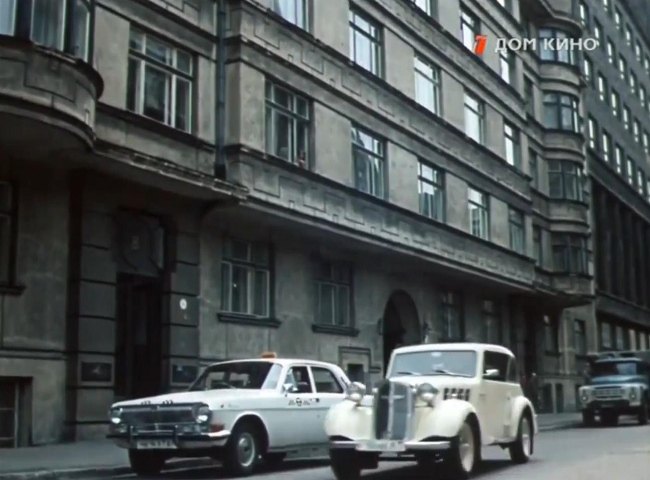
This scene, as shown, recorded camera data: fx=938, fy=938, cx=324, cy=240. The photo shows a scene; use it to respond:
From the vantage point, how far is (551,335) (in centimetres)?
4066

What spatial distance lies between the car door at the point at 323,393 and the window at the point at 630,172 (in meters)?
44.1

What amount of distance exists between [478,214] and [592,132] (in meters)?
18.8

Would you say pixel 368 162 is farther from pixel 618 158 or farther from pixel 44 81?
pixel 618 158

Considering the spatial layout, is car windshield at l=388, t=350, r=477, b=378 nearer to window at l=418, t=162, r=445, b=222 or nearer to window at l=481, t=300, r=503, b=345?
window at l=418, t=162, r=445, b=222

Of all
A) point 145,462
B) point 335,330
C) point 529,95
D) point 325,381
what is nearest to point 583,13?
point 529,95

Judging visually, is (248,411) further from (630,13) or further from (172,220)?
(630,13)

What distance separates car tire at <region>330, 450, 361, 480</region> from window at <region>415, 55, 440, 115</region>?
17726mm

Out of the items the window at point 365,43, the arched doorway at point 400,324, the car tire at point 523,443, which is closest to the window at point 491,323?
the arched doorway at point 400,324

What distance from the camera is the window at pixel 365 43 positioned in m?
25.2

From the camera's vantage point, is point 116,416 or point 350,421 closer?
point 350,421

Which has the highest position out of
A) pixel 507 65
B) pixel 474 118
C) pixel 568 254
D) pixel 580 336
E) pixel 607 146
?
pixel 607 146

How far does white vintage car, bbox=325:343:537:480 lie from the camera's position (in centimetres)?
1153

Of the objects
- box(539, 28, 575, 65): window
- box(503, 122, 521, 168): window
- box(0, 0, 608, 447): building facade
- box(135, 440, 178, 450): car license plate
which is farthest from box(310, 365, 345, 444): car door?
box(539, 28, 575, 65): window

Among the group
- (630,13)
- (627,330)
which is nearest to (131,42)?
(627,330)
